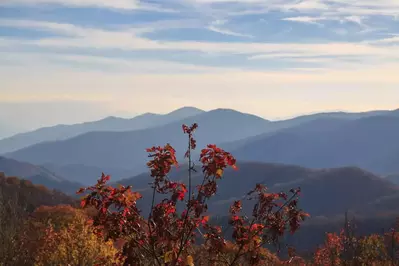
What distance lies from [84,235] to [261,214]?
31.8ft

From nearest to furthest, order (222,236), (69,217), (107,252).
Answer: (222,236)
(107,252)
(69,217)

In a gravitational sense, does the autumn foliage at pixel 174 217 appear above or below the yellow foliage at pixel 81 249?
above

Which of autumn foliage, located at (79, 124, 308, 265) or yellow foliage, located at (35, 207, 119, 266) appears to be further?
yellow foliage, located at (35, 207, 119, 266)

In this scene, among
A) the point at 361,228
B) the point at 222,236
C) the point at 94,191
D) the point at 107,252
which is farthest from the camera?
the point at 361,228

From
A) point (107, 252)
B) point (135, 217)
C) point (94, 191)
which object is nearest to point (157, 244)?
point (135, 217)

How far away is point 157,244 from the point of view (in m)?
8.45

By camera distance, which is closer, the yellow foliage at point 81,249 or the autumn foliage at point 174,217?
the autumn foliage at point 174,217

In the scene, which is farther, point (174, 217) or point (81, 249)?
point (81, 249)

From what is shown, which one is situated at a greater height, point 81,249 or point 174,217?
point 174,217

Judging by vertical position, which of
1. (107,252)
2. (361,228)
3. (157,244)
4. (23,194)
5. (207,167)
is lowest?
(361,228)

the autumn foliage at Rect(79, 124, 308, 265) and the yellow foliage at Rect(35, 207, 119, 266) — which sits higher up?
the autumn foliage at Rect(79, 124, 308, 265)

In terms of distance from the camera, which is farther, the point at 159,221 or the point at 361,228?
the point at 361,228

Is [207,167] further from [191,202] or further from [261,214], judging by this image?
[261,214]

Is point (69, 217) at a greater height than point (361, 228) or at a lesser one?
greater
